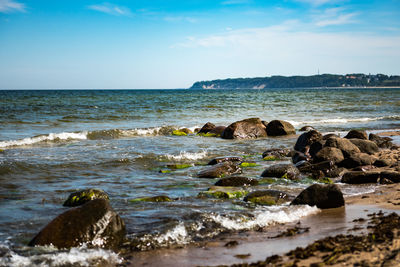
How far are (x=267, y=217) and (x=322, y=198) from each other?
1.27 meters

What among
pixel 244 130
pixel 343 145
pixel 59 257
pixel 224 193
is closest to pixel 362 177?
pixel 343 145

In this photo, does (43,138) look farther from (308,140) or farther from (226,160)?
(308,140)

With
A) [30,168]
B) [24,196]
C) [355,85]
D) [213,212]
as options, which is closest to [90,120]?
[30,168]

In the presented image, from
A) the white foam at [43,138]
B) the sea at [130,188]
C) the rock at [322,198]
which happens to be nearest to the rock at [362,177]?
the sea at [130,188]

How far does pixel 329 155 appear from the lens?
10.4 meters

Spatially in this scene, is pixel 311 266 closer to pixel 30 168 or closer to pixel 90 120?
pixel 30 168

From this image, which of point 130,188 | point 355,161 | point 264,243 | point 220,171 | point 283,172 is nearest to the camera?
point 264,243

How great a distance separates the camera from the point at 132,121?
2436cm

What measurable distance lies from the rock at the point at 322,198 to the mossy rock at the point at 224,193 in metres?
1.15

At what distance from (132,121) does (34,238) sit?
64.4 ft

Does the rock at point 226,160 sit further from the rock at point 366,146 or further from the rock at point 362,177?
the rock at point 366,146

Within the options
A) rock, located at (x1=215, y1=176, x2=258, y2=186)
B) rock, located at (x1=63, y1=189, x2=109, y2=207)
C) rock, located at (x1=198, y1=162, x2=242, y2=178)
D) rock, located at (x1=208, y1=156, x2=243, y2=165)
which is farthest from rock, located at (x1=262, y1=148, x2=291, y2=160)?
rock, located at (x1=63, y1=189, x2=109, y2=207)

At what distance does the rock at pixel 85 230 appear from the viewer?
487cm

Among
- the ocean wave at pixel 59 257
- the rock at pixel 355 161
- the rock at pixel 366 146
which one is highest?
the rock at pixel 366 146
